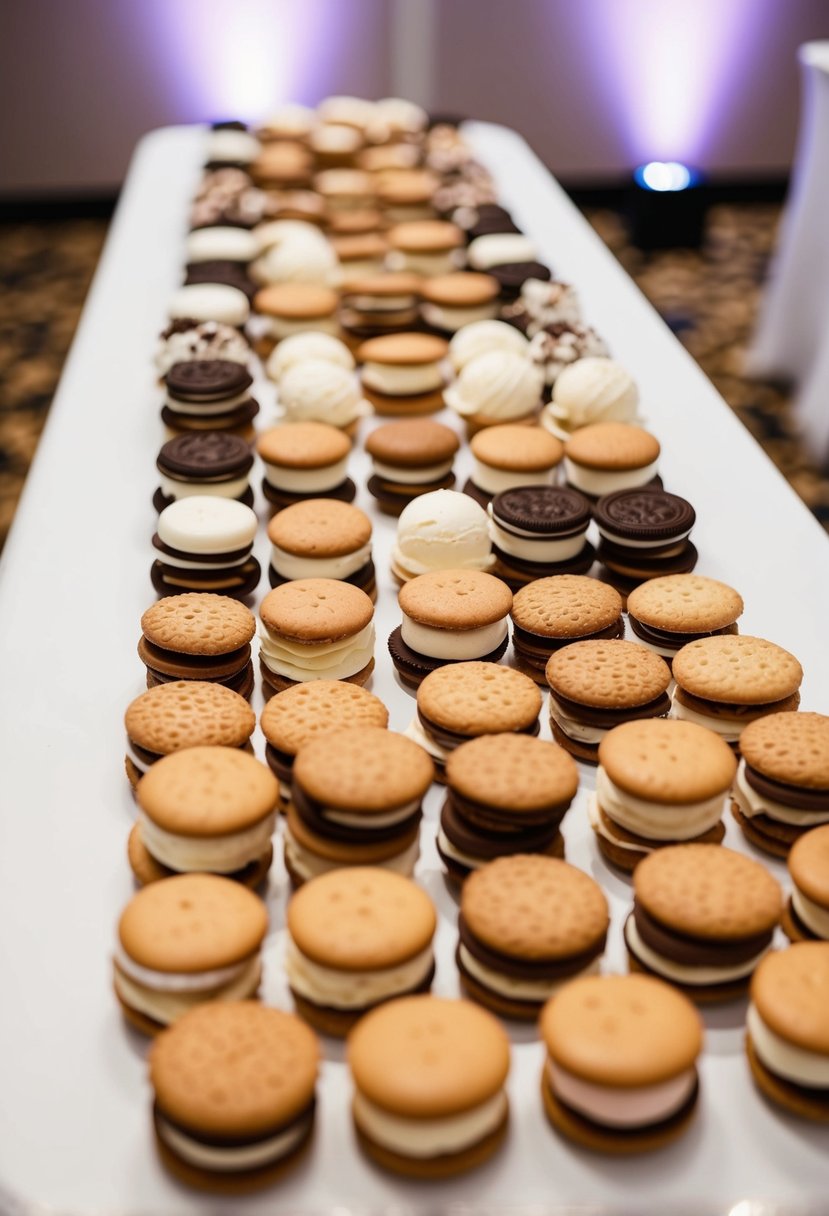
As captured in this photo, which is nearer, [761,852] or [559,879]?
[559,879]

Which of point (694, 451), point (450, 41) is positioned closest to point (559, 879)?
point (694, 451)

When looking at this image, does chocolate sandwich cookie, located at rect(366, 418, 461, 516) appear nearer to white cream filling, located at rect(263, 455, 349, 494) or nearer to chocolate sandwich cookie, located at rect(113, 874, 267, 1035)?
white cream filling, located at rect(263, 455, 349, 494)

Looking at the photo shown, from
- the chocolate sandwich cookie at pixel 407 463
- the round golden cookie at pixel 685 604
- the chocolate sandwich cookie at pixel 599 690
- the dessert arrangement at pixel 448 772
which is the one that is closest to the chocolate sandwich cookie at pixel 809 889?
the dessert arrangement at pixel 448 772

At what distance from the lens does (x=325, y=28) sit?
519 centimetres

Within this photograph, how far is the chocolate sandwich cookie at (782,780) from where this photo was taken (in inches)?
47.9

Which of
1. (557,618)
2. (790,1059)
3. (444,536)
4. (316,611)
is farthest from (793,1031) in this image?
(444,536)

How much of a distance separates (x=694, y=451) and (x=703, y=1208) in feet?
4.35

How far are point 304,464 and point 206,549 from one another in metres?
0.27

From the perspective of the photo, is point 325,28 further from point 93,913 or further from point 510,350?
point 93,913

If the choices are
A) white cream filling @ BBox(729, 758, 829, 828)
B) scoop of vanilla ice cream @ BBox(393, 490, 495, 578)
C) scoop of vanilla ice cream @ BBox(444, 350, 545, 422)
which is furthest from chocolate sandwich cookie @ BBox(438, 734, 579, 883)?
scoop of vanilla ice cream @ BBox(444, 350, 545, 422)

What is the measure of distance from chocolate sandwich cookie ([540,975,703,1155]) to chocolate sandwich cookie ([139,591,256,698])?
61 cm

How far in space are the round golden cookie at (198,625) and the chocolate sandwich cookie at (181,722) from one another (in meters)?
0.08

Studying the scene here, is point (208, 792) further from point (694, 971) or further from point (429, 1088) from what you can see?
point (694, 971)

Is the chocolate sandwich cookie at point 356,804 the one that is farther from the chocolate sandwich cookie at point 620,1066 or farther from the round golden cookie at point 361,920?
the chocolate sandwich cookie at point 620,1066
